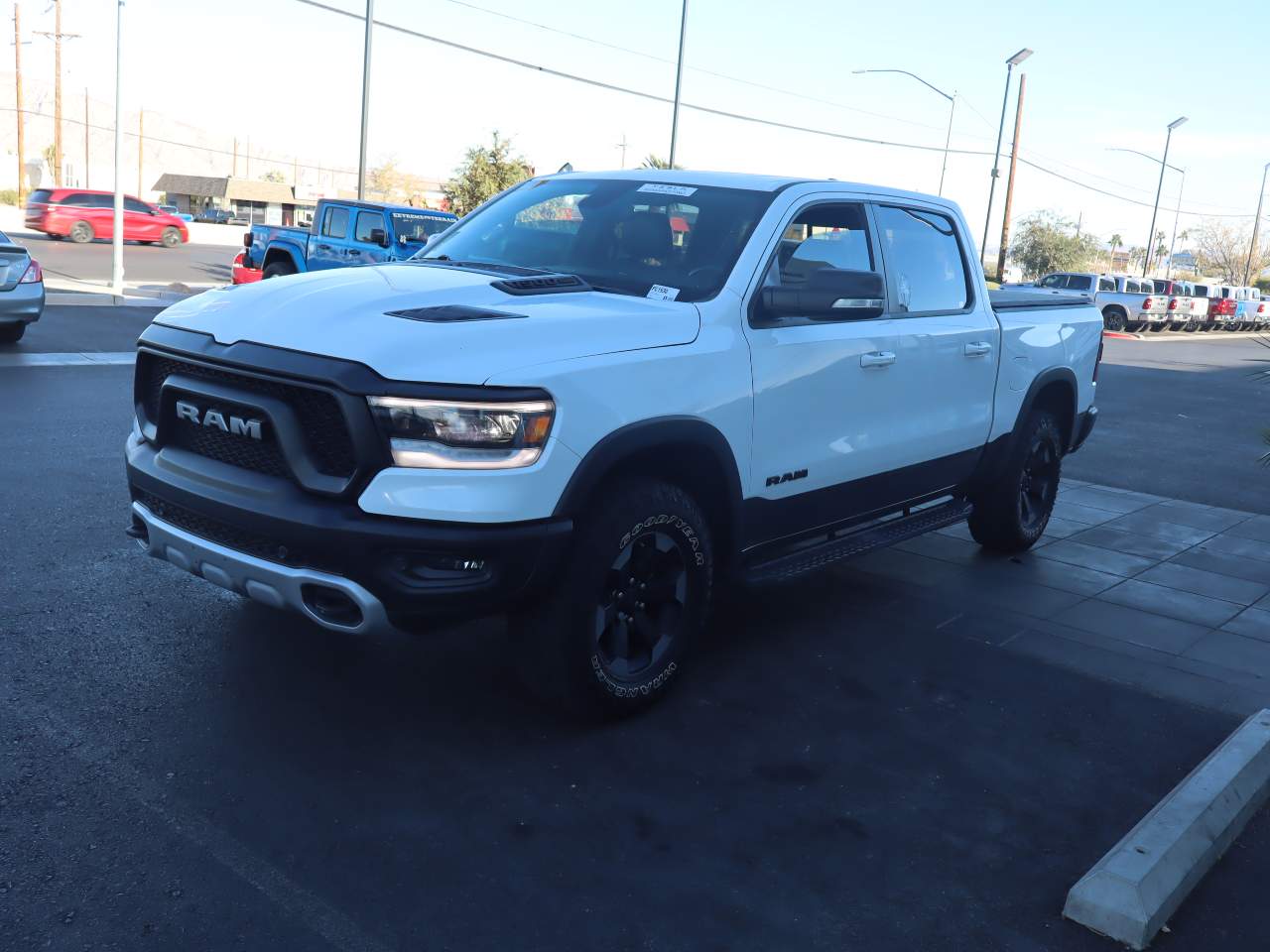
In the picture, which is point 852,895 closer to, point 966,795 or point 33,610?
point 966,795

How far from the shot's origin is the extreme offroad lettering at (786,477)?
4.62m

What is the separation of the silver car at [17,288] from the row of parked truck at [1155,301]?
27332 millimetres

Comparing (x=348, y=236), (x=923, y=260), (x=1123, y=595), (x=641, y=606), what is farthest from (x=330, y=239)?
(x=641, y=606)

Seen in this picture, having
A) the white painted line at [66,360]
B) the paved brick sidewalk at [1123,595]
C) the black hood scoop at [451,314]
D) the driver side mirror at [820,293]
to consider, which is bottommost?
the white painted line at [66,360]

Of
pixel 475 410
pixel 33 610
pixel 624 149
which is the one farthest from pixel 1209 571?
pixel 624 149

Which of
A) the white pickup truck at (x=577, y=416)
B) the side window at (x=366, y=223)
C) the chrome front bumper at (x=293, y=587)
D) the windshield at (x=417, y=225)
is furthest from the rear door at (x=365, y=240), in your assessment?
the chrome front bumper at (x=293, y=587)

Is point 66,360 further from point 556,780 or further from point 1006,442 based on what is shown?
point 556,780

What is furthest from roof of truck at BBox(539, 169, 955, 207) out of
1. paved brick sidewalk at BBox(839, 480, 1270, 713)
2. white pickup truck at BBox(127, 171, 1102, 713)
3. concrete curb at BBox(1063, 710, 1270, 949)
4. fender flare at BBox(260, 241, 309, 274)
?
fender flare at BBox(260, 241, 309, 274)

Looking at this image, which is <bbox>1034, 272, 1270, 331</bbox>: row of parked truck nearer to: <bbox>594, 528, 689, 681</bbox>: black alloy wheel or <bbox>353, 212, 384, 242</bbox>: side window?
<bbox>353, 212, 384, 242</bbox>: side window

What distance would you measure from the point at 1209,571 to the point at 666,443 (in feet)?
15.3

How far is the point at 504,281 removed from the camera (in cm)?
437

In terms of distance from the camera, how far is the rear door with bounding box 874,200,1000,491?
17.7 ft

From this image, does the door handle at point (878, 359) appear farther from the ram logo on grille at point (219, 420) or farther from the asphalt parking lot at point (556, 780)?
the ram logo on grille at point (219, 420)

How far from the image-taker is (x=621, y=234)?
16.1ft
